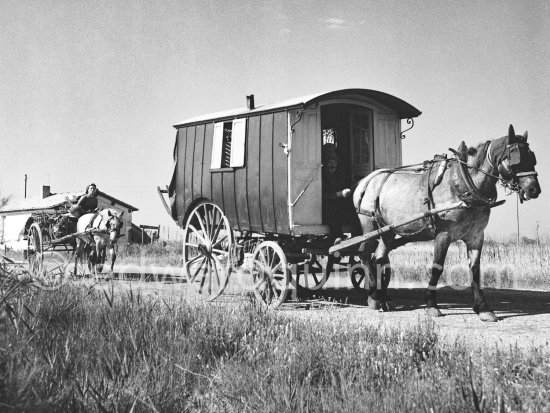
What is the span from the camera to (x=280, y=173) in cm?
880

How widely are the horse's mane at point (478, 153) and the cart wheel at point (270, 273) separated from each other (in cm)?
322

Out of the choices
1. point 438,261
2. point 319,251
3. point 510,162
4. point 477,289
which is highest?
point 510,162

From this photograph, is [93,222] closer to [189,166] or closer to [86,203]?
[86,203]

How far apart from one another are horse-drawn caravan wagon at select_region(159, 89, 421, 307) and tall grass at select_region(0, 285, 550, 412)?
336 cm

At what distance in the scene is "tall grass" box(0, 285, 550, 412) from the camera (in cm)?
297

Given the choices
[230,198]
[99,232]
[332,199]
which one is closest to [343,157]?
[332,199]

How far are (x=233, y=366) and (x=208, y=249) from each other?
6142mm

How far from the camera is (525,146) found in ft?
23.2

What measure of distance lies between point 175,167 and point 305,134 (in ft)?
11.9

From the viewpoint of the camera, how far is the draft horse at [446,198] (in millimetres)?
7082

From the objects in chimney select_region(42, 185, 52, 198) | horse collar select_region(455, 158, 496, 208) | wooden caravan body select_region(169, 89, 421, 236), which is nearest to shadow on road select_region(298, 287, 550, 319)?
horse collar select_region(455, 158, 496, 208)

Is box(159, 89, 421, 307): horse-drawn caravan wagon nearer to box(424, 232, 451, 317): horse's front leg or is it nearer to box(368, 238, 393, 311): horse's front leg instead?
box(368, 238, 393, 311): horse's front leg

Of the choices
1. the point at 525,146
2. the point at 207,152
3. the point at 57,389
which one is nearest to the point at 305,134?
the point at 207,152

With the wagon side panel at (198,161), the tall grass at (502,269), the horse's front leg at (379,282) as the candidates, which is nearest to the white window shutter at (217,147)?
the wagon side panel at (198,161)
